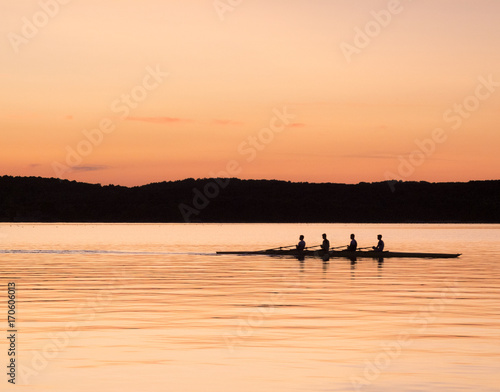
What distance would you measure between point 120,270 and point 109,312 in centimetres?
2459

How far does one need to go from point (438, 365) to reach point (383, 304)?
13191 millimetres

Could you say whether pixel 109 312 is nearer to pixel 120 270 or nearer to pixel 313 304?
pixel 313 304

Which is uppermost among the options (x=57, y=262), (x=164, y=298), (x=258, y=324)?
(x=57, y=262)

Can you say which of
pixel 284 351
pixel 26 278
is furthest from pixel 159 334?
pixel 26 278

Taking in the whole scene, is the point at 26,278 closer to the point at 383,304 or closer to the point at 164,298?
the point at 164,298

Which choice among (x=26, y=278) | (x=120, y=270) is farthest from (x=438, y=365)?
(x=120, y=270)

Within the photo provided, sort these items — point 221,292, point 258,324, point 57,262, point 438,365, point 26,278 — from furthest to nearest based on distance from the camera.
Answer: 1. point 57,262
2. point 26,278
3. point 221,292
4. point 258,324
5. point 438,365

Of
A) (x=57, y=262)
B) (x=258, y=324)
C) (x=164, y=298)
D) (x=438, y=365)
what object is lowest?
(x=438, y=365)

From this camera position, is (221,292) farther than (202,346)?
Yes

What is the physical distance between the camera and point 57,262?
213 feet

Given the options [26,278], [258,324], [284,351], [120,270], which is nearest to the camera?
→ [284,351]

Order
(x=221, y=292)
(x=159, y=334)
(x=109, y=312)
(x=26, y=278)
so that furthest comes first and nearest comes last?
(x=26, y=278)
(x=221, y=292)
(x=109, y=312)
(x=159, y=334)

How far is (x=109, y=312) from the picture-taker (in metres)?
31.0

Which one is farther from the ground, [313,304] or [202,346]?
[313,304]
